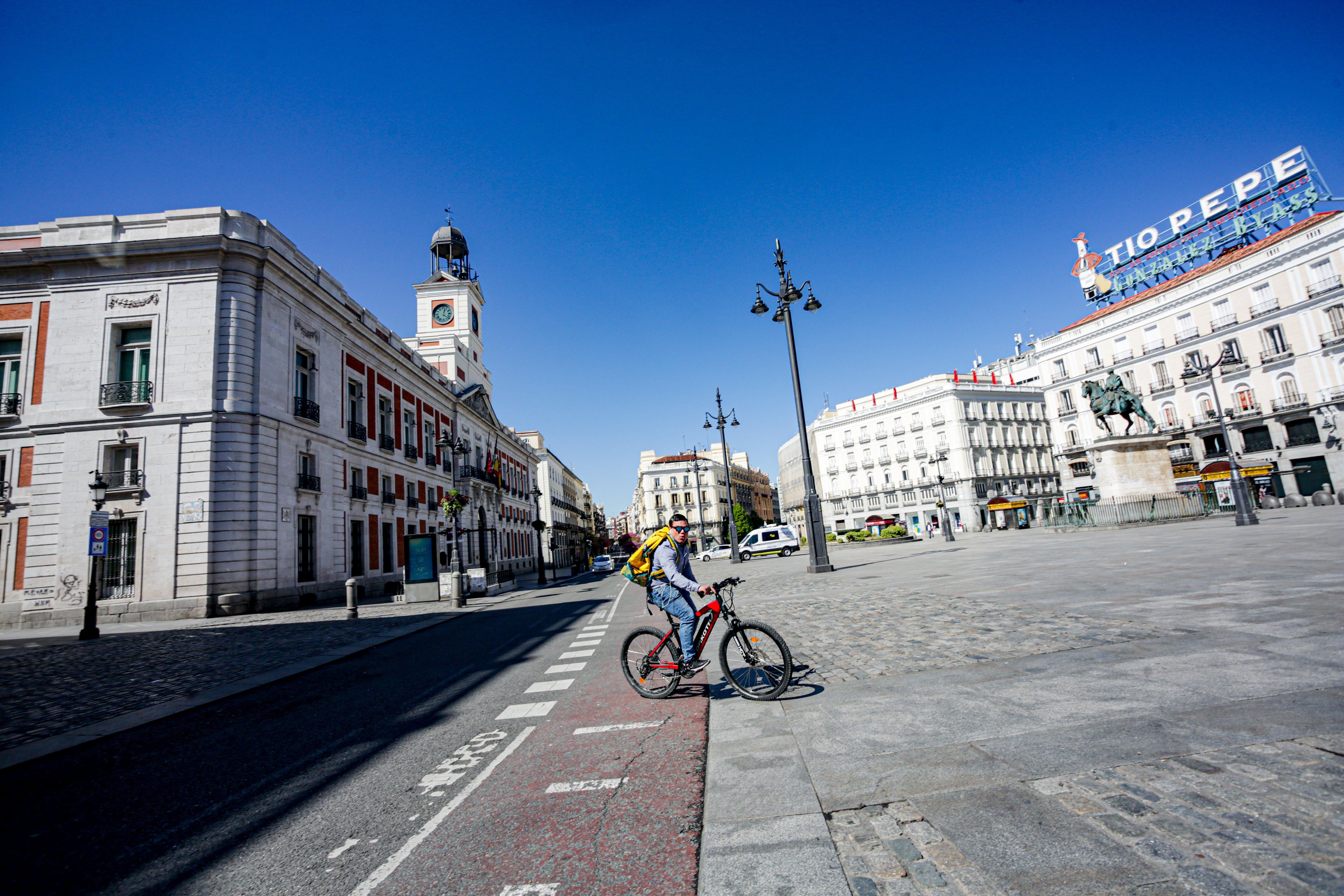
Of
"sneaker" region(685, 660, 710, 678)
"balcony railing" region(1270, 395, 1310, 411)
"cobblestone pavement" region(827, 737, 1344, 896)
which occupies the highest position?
"balcony railing" region(1270, 395, 1310, 411)

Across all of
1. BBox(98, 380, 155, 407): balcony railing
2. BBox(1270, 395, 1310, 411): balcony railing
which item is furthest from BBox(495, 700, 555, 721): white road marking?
BBox(1270, 395, 1310, 411): balcony railing

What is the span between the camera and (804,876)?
2602mm

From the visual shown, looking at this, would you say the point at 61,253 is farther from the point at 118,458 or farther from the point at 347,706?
the point at 347,706

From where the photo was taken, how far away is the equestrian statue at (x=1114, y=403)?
85.7 ft

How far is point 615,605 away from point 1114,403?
76.5 ft

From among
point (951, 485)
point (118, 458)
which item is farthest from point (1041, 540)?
point (951, 485)

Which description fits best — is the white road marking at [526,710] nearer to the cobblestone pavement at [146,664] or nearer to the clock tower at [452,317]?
the cobblestone pavement at [146,664]

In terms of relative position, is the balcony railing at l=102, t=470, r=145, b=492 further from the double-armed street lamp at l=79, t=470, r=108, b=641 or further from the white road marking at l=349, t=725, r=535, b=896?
the white road marking at l=349, t=725, r=535, b=896

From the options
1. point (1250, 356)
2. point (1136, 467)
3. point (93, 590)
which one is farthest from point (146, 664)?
point (1250, 356)

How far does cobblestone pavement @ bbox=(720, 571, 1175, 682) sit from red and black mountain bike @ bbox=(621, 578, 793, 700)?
0.66 meters

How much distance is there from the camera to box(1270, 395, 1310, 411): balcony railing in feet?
127

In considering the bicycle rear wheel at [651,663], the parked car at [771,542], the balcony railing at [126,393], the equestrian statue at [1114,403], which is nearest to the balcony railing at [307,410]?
the balcony railing at [126,393]

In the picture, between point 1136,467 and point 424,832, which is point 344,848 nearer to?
point 424,832

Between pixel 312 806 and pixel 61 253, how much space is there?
84.8 feet
